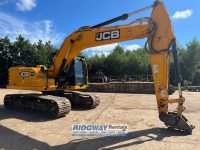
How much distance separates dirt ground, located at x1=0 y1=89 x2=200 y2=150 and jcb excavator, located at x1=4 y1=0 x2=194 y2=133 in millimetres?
506

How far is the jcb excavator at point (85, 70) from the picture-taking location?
7.54m

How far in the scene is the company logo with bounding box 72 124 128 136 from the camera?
742 centimetres

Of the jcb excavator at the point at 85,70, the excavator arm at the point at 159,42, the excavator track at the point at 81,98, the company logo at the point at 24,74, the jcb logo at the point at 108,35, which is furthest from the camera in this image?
the excavator track at the point at 81,98

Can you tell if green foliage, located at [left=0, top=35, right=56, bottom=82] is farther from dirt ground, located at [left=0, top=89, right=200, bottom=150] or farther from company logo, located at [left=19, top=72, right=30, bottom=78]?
dirt ground, located at [left=0, top=89, right=200, bottom=150]

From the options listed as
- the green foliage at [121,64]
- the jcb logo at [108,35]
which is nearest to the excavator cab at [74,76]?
the jcb logo at [108,35]

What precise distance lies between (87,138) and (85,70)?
5.03 m

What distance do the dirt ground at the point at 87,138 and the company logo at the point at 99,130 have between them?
19 cm

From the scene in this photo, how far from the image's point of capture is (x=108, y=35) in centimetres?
876

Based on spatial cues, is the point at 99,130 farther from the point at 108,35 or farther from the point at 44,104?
the point at 108,35

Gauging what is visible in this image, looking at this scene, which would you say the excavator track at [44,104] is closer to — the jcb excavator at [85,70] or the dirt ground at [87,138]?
the jcb excavator at [85,70]

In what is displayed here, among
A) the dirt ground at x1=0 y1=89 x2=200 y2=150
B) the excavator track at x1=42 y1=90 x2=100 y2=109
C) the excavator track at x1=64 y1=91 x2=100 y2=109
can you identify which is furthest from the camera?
the excavator track at x1=64 y1=91 x2=100 y2=109

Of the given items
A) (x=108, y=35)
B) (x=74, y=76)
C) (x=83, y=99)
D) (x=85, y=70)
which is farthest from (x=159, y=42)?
(x=83, y=99)

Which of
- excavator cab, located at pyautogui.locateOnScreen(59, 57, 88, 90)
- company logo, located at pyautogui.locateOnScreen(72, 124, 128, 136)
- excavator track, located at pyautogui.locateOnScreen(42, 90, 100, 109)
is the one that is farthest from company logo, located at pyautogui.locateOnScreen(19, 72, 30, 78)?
company logo, located at pyautogui.locateOnScreen(72, 124, 128, 136)

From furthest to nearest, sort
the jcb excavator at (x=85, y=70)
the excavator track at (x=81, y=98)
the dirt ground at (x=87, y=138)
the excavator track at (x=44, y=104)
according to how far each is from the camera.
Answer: the excavator track at (x=81, y=98), the excavator track at (x=44, y=104), the jcb excavator at (x=85, y=70), the dirt ground at (x=87, y=138)
